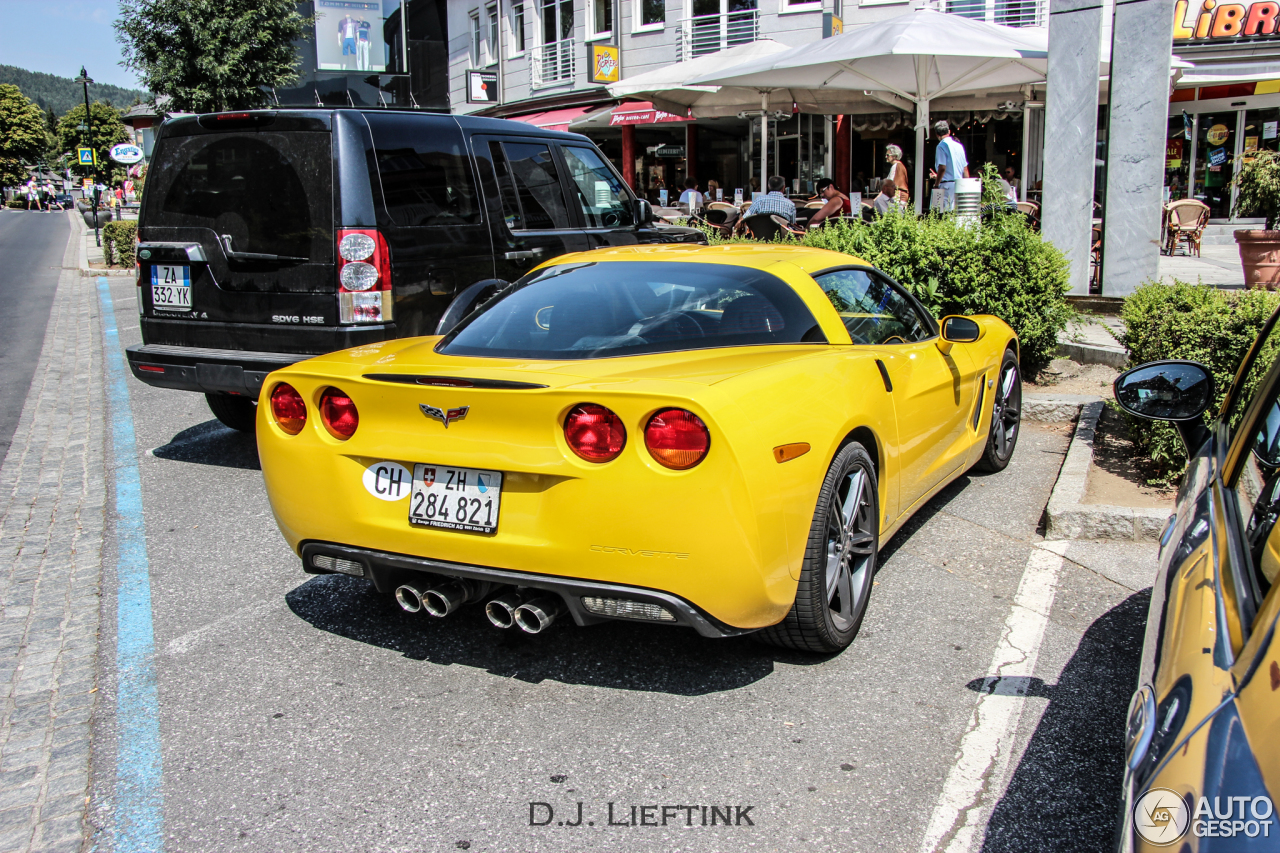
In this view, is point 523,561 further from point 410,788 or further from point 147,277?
point 147,277

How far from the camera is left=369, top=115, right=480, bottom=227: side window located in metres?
5.68

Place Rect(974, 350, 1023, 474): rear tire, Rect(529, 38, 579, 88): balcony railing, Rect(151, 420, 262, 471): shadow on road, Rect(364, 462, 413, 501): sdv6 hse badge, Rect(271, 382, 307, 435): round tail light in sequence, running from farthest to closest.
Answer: Rect(529, 38, 579, 88): balcony railing
Rect(151, 420, 262, 471): shadow on road
Rect(974, 350, 1023, 474): rear tire
Rect(271, 382, 307, 435): round tail light
Rect(364, 462, 413, 501): sdv6 hse badge

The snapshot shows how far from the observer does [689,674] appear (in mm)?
3396

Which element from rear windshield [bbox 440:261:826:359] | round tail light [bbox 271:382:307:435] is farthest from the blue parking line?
rear windshield [bbox 440:261:826:359]

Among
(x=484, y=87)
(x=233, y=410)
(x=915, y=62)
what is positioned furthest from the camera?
(x=484, y=87)

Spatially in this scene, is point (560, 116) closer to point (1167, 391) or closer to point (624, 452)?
point (624, 452)

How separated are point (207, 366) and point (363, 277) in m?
1.13

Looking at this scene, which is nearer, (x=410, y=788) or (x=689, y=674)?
(x=410, y=788)

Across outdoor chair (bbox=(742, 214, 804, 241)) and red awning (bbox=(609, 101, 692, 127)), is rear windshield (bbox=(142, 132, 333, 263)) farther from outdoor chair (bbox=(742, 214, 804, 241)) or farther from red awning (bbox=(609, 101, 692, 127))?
red awning (bbox=(609, 101, 692, 127))

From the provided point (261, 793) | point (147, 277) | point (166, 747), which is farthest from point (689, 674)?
point (147, 277)

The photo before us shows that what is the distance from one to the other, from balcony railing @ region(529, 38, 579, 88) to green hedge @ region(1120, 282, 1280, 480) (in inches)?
1122

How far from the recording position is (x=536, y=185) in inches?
275

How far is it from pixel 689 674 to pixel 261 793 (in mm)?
1370

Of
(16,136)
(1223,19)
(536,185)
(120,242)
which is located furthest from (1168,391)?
(16,136)
